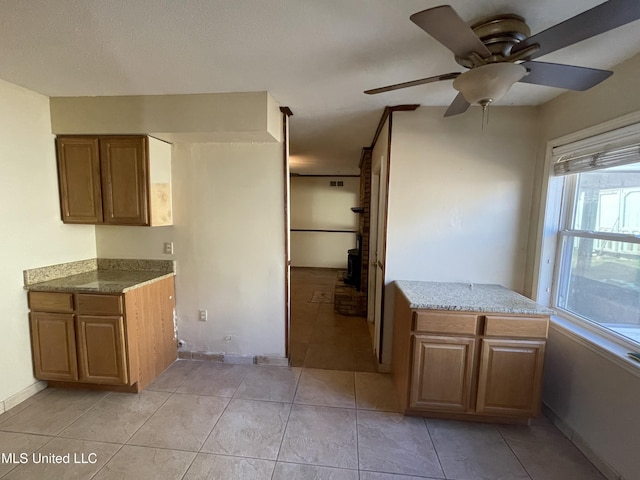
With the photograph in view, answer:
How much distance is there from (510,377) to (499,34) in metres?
2.03

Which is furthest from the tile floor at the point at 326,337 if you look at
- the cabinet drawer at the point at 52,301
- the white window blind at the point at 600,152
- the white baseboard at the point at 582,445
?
the white window blind at the point at 600,152

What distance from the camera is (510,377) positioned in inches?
75.2

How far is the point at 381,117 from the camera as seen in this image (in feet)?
8.89

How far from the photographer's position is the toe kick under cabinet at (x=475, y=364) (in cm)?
189

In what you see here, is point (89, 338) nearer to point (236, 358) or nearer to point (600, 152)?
point (236, 358)

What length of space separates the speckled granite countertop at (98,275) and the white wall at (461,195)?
216cm

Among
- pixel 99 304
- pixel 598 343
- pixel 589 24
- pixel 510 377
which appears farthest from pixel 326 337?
pixel 589 24

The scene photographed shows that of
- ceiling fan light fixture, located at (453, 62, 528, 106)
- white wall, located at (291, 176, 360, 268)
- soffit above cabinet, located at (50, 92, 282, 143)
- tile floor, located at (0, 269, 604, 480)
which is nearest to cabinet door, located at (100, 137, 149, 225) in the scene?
soffit above cabinet, located at (50, 92, 282, 143)

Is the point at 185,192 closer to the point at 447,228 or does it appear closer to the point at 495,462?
the point at 447,228

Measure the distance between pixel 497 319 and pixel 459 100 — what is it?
141 centimetres

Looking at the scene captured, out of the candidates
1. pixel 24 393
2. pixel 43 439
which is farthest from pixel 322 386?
pixel 24 393

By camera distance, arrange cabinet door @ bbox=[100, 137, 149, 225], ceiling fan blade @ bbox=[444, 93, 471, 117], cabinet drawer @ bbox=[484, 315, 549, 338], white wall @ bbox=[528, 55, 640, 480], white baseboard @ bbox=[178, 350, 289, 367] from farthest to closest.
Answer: white baseboard @ bbox=[178, 350, 289, 367] → cabinet door @ bbox=[100, 137, 149, 225] → cabinet drawer @ bbox=[484, 315, 549, 338] → ceiling fan blade @ bbox=[444, 93, 471, 117] → white wall @ bbox=[528, 55, 640, 480]

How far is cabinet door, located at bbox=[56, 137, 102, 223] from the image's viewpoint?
7.84 ft

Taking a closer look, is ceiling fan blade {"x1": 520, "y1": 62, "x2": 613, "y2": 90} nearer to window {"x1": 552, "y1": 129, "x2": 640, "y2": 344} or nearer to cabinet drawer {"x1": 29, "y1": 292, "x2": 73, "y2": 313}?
window {"x1": 552, "y1": 129, "x2": 640, "y2": 344}
